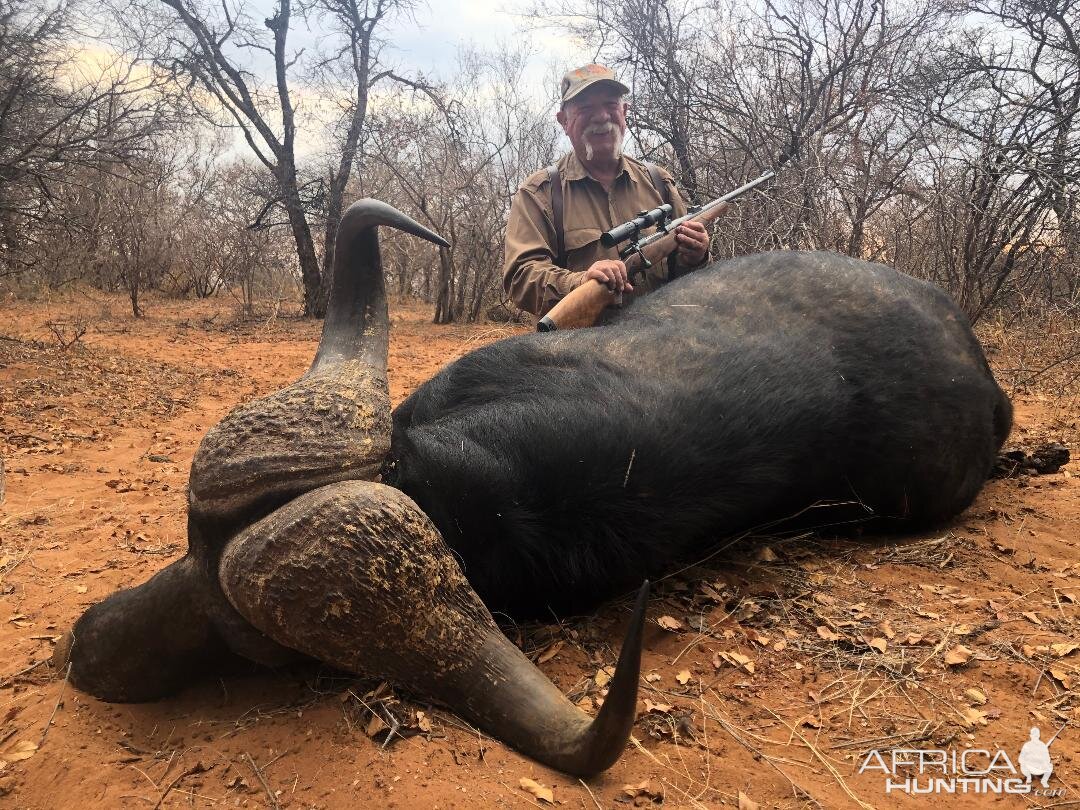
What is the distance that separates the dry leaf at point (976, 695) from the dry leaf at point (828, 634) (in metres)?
0.36

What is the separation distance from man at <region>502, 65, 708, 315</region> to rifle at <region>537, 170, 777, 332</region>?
27 cm

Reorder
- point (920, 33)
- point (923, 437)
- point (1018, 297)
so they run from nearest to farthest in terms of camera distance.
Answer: point (923, 437) → point (1018, 297) → point (920, 33)

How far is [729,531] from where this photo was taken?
8.43ft

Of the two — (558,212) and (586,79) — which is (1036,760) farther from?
(586,79)

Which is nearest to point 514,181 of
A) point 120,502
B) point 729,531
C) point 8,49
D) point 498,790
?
point 8,49

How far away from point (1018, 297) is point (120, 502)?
25.7 ft

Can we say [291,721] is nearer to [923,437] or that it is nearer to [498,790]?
[498,790]

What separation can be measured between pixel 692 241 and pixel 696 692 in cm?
272

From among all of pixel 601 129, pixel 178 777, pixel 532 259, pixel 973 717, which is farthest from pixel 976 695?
pixel 601 129

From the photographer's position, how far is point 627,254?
3.98 meters

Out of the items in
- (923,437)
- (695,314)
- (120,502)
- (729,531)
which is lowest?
(120,502)

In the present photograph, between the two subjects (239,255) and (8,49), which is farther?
(239,255)

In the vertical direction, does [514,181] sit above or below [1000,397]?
above

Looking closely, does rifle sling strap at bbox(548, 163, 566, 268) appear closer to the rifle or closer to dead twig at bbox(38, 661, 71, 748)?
the rifle
